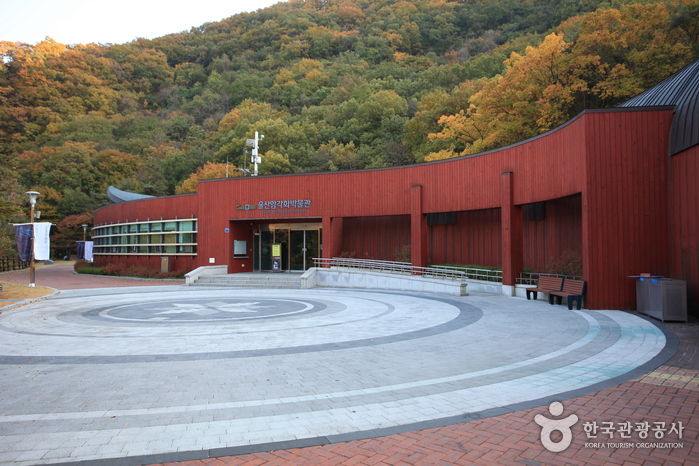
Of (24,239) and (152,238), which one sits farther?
(152,238)

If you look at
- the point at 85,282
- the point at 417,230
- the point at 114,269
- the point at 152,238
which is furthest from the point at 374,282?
the point at 114,269

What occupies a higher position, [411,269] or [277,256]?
[277,256]

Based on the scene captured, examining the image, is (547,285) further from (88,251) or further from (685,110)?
(88,251)

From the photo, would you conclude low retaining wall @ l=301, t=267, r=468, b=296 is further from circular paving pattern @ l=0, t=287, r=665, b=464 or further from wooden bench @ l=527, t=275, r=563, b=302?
circular paving pattern @ l=0, t=287, r=665, b=464

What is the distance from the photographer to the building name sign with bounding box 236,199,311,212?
26.4 metres

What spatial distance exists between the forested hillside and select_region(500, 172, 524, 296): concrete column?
11525 mm

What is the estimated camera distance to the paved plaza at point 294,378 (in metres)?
4.63

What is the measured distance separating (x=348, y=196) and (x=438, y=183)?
5625mm

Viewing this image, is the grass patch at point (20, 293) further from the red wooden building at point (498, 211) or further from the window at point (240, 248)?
the window at point (240, 248)

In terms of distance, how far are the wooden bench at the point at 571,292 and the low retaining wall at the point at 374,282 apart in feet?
14.4

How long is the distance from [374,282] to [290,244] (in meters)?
8.61

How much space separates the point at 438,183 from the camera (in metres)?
22.3

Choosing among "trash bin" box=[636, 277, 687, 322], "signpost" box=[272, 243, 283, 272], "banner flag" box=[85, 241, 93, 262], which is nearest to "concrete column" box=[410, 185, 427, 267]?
"signpost" box=[272, 243, 283, 272]

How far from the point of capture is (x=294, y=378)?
271 inches
